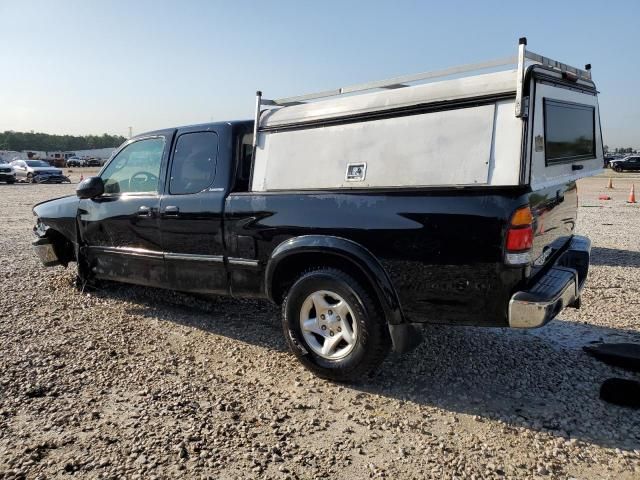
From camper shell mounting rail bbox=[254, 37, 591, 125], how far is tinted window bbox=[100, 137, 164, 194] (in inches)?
50.6

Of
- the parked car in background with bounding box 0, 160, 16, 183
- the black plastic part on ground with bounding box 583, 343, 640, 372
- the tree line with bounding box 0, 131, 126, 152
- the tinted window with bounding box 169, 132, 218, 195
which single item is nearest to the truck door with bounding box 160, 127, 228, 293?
the tinted window with bounding box 169, 132, 218, 195

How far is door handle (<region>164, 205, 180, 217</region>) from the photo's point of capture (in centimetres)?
448

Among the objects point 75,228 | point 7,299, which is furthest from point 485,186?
point 7,299

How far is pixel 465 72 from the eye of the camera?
3340 mm

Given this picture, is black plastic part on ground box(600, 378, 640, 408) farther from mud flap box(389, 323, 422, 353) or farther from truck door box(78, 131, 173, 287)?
truck door box(78, 131, 173, 287)

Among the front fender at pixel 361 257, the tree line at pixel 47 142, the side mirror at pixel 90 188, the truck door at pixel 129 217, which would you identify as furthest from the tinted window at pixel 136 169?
the tree line at pixel 47 142

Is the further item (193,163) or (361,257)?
(193,163)

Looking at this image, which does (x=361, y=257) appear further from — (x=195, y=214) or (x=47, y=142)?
(x=47, y=142)

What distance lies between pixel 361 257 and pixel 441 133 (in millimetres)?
954

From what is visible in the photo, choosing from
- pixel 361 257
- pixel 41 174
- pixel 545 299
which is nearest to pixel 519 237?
pixel 545 299

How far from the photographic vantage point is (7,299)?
565cm

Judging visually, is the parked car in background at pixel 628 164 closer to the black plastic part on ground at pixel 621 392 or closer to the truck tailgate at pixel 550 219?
the truck tailgate at pixel 550 219

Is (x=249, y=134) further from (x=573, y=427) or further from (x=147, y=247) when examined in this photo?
(x=573, y=427)

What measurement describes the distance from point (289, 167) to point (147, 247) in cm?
177
